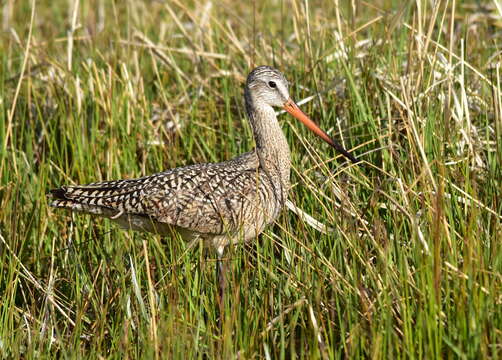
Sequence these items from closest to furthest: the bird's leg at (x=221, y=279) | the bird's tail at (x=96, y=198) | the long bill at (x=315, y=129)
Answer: the bird's leg at (x=221, y=279) < the bird's tail at (x=96, y=198) < the long bill at (x=315, y=129)

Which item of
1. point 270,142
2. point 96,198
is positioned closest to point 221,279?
point 96,198

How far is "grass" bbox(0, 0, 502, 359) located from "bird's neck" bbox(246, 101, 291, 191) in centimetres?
13

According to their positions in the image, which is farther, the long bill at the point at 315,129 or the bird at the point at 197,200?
the long bill at the point at 315,129

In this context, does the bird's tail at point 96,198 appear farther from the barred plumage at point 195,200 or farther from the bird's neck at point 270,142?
the bird's neck at point 270,142

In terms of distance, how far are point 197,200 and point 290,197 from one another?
641 mm

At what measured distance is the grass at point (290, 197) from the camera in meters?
3.98

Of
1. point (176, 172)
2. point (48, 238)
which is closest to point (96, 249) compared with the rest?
point (48, 238)

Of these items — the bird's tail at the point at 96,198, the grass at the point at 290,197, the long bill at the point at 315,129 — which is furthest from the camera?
the long bill at the point at 315,129

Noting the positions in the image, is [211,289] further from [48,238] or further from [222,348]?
[48,238]

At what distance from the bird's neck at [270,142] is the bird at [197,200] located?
0.03 m

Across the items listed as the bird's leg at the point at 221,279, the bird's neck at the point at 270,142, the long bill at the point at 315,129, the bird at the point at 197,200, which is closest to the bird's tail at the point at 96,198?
the bird at the point at 197,200

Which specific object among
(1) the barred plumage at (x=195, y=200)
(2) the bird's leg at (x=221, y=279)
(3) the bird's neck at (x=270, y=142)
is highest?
(3) the bird's neck at (x=270, y=142)

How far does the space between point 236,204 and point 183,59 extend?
2.73 meters

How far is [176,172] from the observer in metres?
5.41
